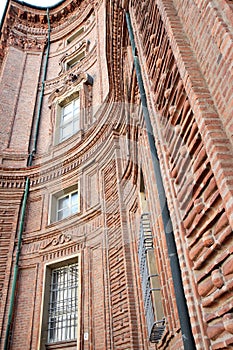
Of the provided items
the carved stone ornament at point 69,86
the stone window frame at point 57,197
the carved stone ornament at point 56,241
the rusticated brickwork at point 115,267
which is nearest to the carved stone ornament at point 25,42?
the carved stone ornament at point 69,86

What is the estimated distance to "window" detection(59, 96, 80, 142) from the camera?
12.4 metres

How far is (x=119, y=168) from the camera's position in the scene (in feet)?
26.7

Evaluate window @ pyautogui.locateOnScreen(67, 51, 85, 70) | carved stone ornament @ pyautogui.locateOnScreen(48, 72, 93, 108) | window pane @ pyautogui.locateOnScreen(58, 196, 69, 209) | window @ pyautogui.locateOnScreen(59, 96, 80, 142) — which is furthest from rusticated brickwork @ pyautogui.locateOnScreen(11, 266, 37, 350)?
window @ pyautogui.locateOnScreen(67, 51, 85, 70)

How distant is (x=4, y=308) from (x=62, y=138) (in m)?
6.37

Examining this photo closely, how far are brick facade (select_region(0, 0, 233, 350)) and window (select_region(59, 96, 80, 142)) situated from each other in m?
0.31

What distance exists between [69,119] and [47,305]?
7182 mm

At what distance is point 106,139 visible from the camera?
9.09 m

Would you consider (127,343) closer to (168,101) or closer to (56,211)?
(168,101)

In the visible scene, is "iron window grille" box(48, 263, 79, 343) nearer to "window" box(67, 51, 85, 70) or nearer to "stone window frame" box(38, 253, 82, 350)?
"stone window frame" box(38, 253, 82, 350)

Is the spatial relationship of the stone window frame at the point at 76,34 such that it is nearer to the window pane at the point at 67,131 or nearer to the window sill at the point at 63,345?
the window pane at the point at 67,131

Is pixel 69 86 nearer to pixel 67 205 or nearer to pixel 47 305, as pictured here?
pixel 67 205

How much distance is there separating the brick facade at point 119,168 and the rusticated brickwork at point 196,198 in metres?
0.01

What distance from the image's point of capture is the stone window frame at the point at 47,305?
780 cm

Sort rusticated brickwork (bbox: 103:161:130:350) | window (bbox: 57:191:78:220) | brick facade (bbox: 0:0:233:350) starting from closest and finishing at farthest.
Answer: brick facade (bbox: 0:0:233:350) → rusticated brickwork (bbox: 103:161:130:350) → window (bbox: 57:191:78:220)
